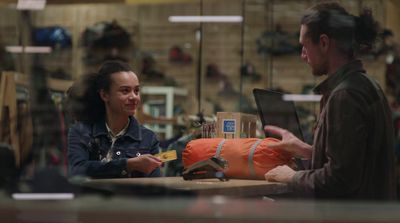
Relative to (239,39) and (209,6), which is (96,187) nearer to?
(209,6)

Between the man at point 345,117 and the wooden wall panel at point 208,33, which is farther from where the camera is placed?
the wooden wall panel at point 208,33

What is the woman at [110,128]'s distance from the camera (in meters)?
1.64

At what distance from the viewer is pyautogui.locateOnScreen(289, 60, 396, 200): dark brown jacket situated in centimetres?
132

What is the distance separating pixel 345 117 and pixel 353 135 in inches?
1.8

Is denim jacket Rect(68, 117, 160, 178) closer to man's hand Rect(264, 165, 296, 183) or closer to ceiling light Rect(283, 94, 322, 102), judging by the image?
man's hand Rect(264, 165, 296, 183)

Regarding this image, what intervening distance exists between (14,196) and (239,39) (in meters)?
1.48

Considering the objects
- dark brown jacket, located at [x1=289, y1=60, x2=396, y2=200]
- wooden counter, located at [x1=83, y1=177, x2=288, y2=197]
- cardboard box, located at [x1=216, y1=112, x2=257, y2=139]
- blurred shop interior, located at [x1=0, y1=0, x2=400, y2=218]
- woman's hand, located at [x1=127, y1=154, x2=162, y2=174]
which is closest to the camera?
wooden counter, located at [x1=83, y1=177, x2=288, y2=197]

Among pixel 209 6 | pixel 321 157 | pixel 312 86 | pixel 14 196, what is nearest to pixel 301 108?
pixel 312 86

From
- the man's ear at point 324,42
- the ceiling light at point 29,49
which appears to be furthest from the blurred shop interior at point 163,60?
the man's ear at point 324,42

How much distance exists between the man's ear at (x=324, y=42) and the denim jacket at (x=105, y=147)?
0.53 metres

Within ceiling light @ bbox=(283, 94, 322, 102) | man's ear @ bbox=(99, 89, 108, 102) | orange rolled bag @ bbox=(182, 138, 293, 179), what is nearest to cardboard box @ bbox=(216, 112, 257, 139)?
orange rolled bag @ bbox=(182, 138, 293, 179)

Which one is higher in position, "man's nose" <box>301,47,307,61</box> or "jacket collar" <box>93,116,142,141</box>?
"man's nose" <box>301,47,307,61</box>

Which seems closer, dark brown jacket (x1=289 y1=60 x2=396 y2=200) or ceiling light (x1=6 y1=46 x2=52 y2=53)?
dark brown jacket (x1=289 y1=60 x2=396 y2=200)

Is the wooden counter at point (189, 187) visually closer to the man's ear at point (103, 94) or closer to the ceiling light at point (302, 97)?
the ceiling light at point (302, 97)
